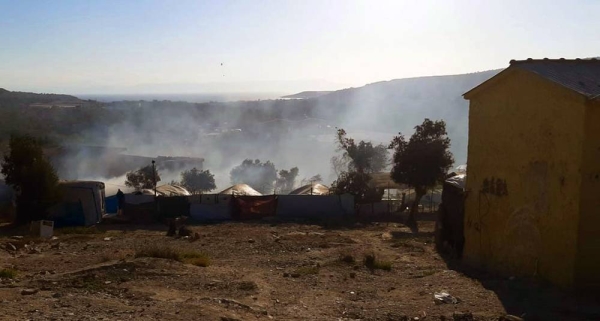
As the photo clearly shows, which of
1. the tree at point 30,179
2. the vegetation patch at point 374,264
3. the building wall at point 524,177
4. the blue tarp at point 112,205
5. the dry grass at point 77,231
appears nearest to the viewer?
the building wall at point 524,177

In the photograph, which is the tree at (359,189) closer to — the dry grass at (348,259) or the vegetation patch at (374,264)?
the dry grass at (348,259)

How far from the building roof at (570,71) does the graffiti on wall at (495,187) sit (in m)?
2.12

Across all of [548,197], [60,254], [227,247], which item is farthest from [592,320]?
[60,254]

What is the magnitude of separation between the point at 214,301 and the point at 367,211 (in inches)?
733

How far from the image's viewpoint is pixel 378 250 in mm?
16562

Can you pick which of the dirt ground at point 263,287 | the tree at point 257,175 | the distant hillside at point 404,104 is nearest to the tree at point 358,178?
the tree at point 257,175

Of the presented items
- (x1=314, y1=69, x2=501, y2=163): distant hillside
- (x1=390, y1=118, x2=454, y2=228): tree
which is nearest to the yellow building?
(x1=390, y1=118, x2=454, y2=228): tree

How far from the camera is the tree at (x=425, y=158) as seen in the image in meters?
26.1

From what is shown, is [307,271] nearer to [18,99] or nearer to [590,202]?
[590,202]

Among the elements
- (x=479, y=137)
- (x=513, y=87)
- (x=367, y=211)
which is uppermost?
(x=513, y=87)

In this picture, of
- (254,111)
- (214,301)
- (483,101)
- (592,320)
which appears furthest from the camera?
(254,111)

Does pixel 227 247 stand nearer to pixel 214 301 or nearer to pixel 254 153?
pixel 214 301

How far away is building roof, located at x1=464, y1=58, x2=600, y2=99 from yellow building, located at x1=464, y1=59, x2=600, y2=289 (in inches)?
0.8

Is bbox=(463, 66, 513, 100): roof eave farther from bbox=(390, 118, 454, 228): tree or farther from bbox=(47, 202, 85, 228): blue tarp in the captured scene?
bbox=(47, 202, 85, 228): blue tarp
